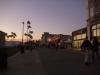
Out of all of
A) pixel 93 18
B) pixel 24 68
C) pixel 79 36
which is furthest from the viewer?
Answer: pixel 79 36

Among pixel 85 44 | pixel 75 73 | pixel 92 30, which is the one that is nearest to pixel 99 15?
pixel 92 30

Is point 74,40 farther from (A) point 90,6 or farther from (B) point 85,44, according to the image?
(B) point 85,44

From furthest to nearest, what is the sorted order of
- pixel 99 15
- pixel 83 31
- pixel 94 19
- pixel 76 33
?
1. pixel 76 33
2. pixel 83 31
3. pixel 94 19
4. pixel 99 15

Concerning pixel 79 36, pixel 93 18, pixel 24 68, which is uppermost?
pixel 93 18

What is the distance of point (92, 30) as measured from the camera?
52.3 metres

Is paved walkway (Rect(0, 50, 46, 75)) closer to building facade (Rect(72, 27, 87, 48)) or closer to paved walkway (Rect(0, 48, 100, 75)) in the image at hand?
paved walkway (Rect(0, 48, 100, 75))

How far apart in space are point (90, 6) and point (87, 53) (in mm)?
35471

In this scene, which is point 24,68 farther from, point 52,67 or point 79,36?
point 79,36

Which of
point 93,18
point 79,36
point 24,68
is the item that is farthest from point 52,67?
point 79,36

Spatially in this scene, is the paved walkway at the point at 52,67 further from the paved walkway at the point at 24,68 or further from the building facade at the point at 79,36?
the building facade at the point at 79,36

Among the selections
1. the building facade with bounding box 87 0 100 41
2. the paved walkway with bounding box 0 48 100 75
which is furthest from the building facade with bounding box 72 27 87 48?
the paved walkway with bounding box 0 48 100 75

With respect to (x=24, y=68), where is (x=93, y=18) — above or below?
above

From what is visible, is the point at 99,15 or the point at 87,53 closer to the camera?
the point at 87,53

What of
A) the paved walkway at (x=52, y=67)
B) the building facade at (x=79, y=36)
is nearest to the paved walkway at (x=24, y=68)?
the paved walkway at (x=52, y=67)
